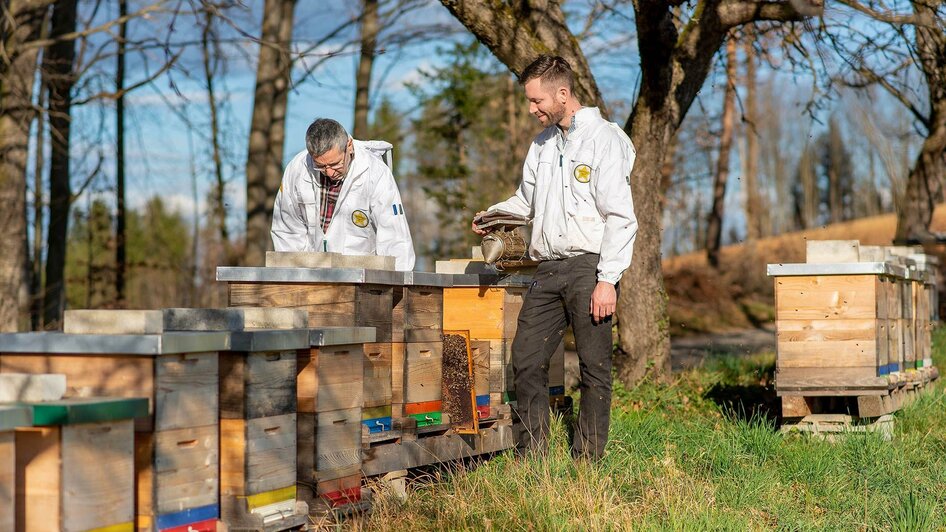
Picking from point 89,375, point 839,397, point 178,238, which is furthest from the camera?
point 178,238

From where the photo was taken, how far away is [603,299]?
5.30 metres

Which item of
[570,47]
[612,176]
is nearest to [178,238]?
[570,47]

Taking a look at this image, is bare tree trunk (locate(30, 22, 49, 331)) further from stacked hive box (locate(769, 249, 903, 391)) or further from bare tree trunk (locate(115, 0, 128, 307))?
stacked hive box (locate(769, 249, 903, 391))

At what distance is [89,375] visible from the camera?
3.45m

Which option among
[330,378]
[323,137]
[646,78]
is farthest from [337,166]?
[646,78]

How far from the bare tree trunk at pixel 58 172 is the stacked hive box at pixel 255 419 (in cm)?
1092

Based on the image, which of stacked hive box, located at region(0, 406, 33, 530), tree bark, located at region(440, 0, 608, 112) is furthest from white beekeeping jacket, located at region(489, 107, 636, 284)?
stacked hive box, located at region(0, 406, 33, 530)

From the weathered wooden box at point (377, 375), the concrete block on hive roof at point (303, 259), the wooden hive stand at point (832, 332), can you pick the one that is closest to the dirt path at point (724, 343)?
the wooden hive stand at point (832, 332)

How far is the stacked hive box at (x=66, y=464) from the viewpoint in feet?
10.0

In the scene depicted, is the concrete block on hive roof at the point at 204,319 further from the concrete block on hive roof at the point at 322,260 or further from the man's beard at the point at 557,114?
the man's beard at the point at 557,114

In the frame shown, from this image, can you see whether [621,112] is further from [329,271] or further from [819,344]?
[329,271]

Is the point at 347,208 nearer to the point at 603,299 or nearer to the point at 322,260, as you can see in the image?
the point at 322,260

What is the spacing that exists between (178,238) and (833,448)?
1519 inches

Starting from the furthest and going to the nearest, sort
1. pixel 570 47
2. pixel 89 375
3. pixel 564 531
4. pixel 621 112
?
pixel 621 112, pixel 570 47, pixel 564 531, pixel 89 375
